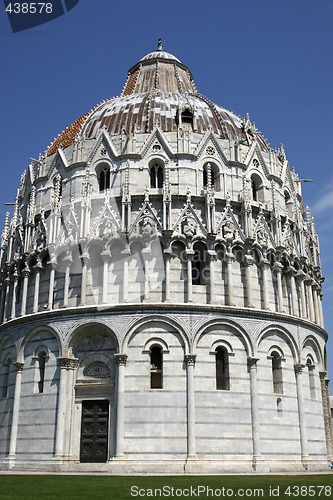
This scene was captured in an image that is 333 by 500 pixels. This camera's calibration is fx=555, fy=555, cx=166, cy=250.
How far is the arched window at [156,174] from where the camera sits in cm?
3388

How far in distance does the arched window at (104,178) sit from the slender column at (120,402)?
1120cm

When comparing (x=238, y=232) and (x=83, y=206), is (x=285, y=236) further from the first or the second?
(x=83, y=206)

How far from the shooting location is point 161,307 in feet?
95.8

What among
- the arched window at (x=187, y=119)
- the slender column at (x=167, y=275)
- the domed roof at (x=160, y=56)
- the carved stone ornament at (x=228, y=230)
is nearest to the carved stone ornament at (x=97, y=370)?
the slender column at (x=167, y=275)

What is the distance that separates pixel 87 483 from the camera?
19.6m

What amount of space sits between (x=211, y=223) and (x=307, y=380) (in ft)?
36.3

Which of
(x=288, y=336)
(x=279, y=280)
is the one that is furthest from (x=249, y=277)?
(x=288, y=336)

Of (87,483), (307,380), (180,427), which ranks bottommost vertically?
(87,483)

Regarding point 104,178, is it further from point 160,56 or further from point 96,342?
point 160,56

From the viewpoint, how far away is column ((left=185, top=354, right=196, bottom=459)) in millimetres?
27078

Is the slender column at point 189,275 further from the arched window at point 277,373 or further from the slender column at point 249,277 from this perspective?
the arched window at point 277,373

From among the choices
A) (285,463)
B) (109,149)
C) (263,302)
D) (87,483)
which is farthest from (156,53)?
(87,483)

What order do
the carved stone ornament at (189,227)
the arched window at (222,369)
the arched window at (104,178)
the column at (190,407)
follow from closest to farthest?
the column at (190,407) < the arched window at (222,369) < the carved stone ornament at (189,227) < the arched window at (104,178)

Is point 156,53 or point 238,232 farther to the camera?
point 156,53
